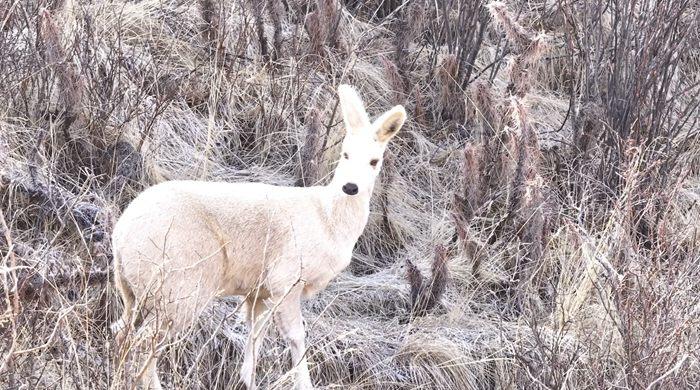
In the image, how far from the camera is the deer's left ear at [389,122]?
179 inches

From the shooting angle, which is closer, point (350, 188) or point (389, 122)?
point (350, 188)

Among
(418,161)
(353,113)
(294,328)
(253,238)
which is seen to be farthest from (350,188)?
(418,161)

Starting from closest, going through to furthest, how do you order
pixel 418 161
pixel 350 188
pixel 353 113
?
pixel 350 188, pixel 353 113, pixel 418 161

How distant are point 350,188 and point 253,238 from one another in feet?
1.47

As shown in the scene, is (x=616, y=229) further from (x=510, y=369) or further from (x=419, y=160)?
(x=419, y=160)

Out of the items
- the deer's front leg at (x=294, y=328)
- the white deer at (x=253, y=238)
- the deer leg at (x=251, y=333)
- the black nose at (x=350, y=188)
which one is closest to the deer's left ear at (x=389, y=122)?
the white deer at (x=253, y=238)

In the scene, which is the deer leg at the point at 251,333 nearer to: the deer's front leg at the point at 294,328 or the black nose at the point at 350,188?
the deer's front leg at the point at 294,328

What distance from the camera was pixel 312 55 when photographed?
688 centimetres

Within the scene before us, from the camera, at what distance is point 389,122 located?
4.57 meters

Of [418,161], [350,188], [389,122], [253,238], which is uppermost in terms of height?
[389,122]

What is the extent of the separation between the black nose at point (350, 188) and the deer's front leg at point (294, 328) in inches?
17.3

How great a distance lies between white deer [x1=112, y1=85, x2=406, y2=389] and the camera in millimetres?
Result: 4215

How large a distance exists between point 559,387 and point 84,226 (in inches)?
94.0

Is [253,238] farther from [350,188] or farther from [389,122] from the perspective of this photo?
[389,122]
